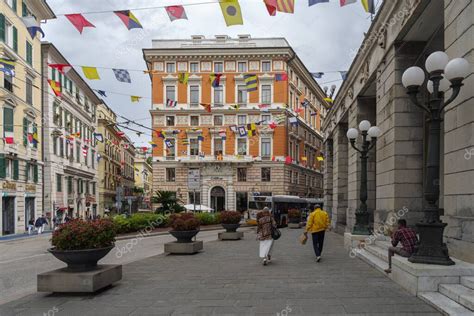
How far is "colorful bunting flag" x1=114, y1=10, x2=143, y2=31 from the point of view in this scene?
13.1m

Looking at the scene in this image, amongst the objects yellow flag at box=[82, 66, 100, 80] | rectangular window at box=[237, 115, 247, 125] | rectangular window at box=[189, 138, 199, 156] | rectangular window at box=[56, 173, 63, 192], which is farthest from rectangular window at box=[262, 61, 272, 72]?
yellow flag at box=[82, 66, 100, 80]

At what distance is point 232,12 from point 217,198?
44.2 meters

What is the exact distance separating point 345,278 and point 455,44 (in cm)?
506

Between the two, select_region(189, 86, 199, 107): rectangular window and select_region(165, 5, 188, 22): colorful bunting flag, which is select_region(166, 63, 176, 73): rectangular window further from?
select_region(165, 5, 188, 22): colorful bunting flag

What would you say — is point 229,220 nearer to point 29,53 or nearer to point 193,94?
point 29,53

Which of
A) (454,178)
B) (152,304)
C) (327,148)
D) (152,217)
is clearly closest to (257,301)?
(152,304)

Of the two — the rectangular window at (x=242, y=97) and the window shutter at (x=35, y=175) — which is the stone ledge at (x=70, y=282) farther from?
the rectangular window at (x=242, y=97)

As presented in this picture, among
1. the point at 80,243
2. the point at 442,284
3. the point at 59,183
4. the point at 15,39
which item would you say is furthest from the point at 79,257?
the point at 59,183

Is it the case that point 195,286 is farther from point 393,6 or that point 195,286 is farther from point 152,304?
point 393,6

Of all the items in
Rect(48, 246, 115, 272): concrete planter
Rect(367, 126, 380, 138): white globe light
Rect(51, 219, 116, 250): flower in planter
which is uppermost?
Rect(367, 126, 380, 138): white globe light

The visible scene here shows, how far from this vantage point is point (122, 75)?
19234 mm

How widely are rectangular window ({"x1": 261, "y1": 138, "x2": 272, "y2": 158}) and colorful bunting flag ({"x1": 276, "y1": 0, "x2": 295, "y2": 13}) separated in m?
43.1

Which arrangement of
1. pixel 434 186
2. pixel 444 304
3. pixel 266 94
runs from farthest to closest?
pixel 266 94 → pixel 434 186 → pixel 444 304

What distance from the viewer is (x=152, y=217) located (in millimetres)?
24953
